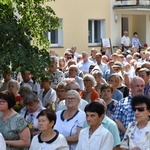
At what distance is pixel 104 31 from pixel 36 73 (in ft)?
59.5

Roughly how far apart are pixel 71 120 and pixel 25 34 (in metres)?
2.19

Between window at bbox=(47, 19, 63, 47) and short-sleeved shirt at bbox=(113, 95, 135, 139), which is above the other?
window at bbox=(47, 19, 63, 47)

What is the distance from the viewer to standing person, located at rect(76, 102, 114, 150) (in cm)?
686

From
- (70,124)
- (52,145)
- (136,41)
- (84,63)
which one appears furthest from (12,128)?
(136,41)

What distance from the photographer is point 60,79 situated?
12438mm

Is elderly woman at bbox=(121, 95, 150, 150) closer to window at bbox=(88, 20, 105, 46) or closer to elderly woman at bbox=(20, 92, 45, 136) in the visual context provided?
elderly woman at bbox=(20, 92, 45, 136)

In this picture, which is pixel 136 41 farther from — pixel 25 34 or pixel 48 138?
pixel 48 138

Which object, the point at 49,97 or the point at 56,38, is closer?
the point at 49,97

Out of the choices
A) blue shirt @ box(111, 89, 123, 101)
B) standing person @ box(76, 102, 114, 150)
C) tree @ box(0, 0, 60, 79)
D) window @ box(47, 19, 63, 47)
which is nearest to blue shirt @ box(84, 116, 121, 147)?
standing person @ box(76, 102, 114, 150)

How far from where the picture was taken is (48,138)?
6.89 meters

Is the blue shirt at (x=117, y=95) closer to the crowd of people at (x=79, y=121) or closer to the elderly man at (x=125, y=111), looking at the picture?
the crowd of people at (x=79, y=121)

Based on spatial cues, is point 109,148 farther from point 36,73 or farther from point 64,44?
point 64,44

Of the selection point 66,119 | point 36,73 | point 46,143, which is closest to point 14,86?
point 36,73

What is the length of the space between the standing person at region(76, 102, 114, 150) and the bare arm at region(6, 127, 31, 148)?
74 cm
